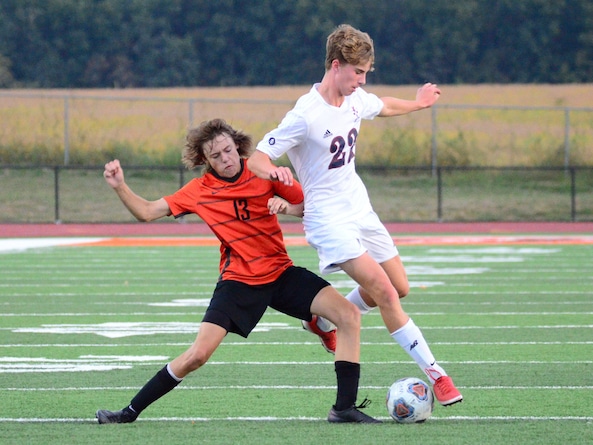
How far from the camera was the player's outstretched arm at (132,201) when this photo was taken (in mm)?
6141

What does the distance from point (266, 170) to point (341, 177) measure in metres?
0.47

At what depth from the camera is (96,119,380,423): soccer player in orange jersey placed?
20.2 feet

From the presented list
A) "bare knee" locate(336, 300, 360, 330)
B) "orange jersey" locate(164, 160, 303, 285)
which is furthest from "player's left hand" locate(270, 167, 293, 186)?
"bare knee" locate(336, 300, 360, 330)

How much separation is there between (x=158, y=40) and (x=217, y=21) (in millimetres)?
3253

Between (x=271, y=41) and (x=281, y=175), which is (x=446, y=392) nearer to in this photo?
(x=281, y=175)

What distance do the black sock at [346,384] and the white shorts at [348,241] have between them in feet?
1.65

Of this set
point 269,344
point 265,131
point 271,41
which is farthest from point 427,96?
point 271,41

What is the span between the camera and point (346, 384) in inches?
242

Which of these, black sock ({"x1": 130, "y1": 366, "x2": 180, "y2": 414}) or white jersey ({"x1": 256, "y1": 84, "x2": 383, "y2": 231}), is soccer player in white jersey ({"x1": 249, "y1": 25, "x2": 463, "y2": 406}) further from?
black sock ({"x1": 130, "y1": 366, "x2": 180, "y2": 414})

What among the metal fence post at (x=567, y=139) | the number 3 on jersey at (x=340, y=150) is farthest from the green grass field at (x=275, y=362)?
the metal fence post at (x=567, y=139)

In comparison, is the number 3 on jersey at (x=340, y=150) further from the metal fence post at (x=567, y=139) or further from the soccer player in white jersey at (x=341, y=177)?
the metal fence post at (x=567, y=139)

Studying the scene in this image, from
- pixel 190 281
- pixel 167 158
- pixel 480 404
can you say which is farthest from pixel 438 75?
pixel 480 404

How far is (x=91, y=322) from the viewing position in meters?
10.8

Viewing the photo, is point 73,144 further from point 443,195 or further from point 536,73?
point 536,73
